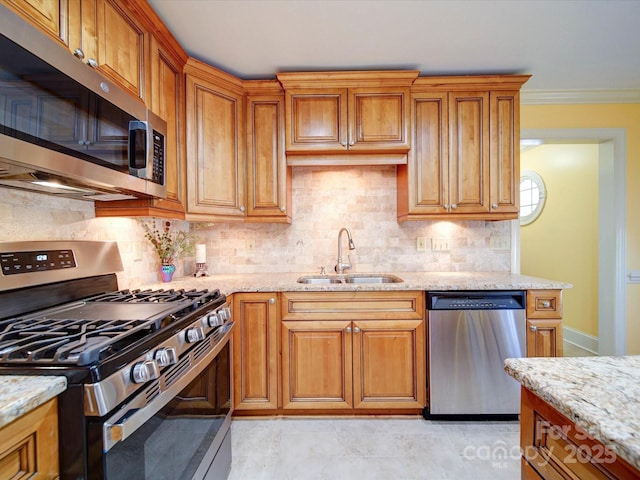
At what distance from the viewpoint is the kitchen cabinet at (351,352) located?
197cm

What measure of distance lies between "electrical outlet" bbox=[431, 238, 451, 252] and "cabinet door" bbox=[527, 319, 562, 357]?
842 millimetres

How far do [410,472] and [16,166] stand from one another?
2.11 metres

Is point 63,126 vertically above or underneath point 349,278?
above

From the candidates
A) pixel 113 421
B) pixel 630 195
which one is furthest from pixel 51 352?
pixel 630 195

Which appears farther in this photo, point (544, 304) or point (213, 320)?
point (544, 304)

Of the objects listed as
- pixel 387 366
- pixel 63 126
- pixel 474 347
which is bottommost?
pixel 387 366

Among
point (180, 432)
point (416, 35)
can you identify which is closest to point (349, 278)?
point (180, 432)

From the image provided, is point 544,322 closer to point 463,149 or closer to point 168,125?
point 463,149

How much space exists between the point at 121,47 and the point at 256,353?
6.09 feet

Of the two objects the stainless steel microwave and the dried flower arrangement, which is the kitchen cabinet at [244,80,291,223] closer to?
the dried flower arrangement

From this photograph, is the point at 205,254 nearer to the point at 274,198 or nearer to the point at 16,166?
the point at 274,198

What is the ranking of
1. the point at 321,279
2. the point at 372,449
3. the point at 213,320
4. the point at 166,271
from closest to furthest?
the point at 213,320 < the point at 372,449 < the point at 166,271 < the point at 321,279

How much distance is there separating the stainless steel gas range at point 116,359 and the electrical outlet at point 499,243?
228 cm

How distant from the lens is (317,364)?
1.98 m
